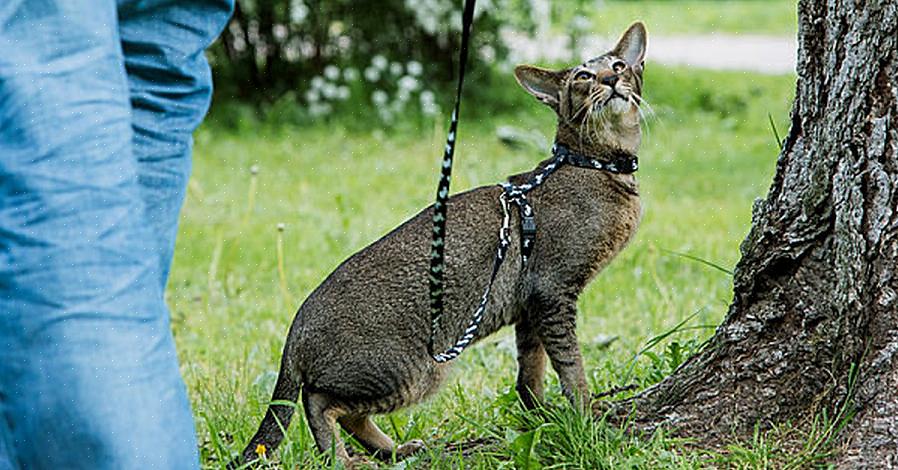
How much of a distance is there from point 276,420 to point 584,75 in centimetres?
115

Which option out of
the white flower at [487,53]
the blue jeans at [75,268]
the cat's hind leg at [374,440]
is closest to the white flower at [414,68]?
the white flower at [487,53]

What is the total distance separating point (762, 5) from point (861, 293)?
14.6 meters

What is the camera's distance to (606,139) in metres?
3.38

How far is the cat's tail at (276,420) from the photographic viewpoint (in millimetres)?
3098

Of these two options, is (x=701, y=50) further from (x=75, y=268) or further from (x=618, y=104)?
(x=75, y=268)

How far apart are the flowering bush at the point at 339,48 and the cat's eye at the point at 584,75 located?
619cm

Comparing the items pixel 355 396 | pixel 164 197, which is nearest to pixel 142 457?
pixel 164 197

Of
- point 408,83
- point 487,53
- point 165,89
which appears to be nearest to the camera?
point 165,89

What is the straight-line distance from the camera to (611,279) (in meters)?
5.26

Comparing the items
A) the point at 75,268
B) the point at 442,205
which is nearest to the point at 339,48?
the point at 442,205

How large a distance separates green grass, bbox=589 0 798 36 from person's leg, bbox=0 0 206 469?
1144cm

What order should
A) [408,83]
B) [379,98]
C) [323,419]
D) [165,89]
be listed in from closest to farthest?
[165,89] → [323,419] → [408,83] → [379,98]

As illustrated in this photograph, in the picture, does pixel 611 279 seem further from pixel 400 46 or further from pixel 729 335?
pixel 400 46

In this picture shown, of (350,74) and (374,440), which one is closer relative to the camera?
(374,440)
